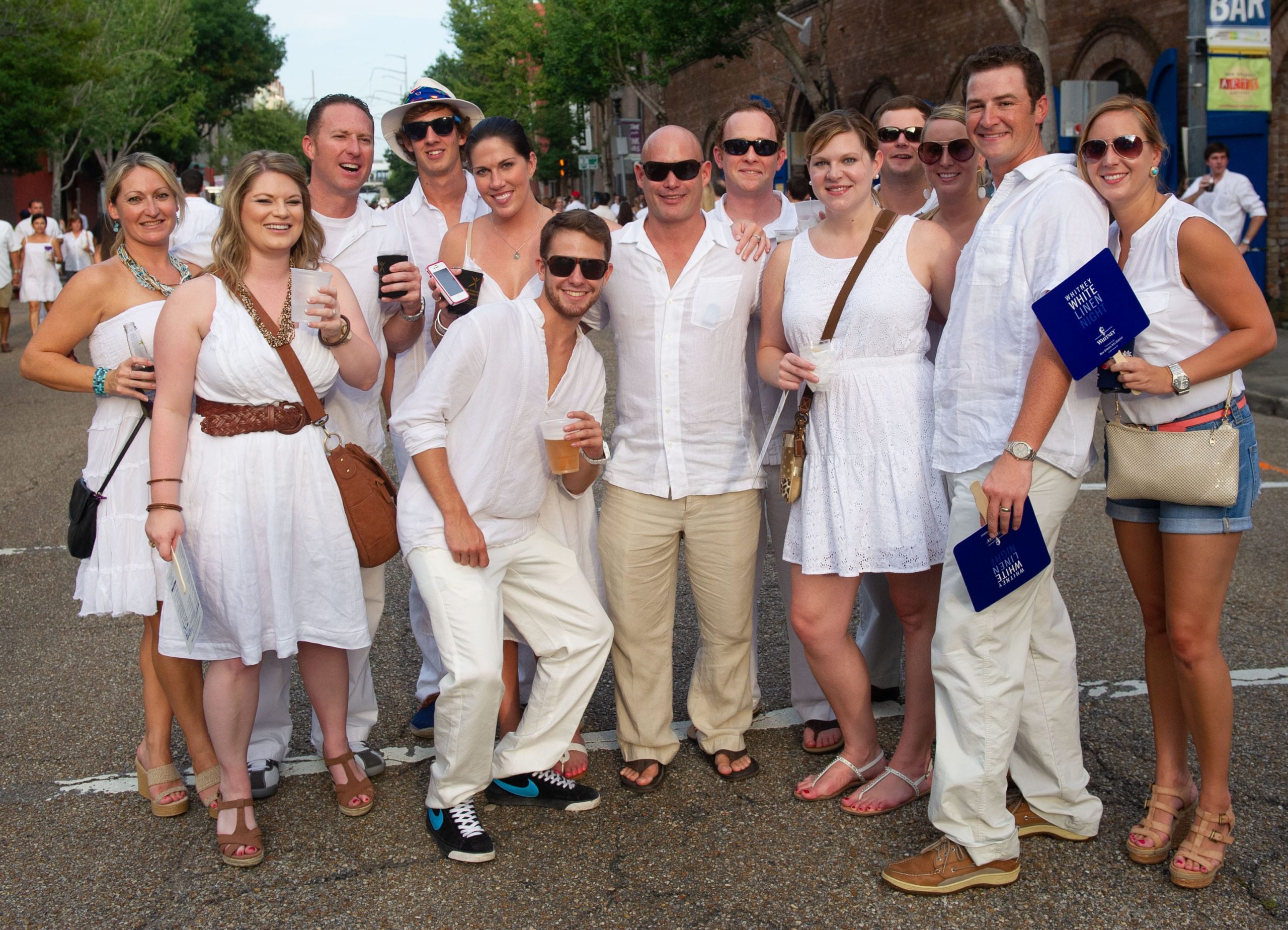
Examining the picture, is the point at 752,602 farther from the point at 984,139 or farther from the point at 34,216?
the point at 34,216

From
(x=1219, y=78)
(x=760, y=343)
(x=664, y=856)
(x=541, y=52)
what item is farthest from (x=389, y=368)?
(x=541, y=52)

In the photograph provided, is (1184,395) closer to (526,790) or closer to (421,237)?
(526,790)

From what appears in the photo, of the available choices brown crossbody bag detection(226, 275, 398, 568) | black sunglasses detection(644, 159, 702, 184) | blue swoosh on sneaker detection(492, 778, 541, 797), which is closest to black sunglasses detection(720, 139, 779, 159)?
black sunglasses detection(644, 159, 702, 184)

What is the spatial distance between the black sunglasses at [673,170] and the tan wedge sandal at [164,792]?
93.8 inches

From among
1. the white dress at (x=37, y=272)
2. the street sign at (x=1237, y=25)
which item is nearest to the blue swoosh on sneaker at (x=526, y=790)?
the street sign at (x=1237, y=25)

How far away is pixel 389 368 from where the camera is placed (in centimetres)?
453

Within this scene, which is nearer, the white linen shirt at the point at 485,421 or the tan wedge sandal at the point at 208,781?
the white linen shirt at the point at 485,421

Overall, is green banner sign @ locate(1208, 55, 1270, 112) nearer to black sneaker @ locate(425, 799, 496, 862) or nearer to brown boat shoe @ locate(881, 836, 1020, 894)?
brown boat shoe @ locate(881, 836, 1020, 894)

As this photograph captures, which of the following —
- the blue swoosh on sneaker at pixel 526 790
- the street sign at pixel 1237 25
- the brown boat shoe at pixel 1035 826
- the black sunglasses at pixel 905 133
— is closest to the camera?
the brown boat shoe at pixel 1035 826

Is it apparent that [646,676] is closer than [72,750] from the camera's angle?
Yes

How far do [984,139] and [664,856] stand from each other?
2.13m

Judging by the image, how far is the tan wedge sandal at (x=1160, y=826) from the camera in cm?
323

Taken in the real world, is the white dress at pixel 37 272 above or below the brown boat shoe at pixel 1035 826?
above

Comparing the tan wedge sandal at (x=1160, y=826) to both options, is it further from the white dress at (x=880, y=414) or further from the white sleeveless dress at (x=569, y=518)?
the white sleeveless dress at (x=569, y=518)
